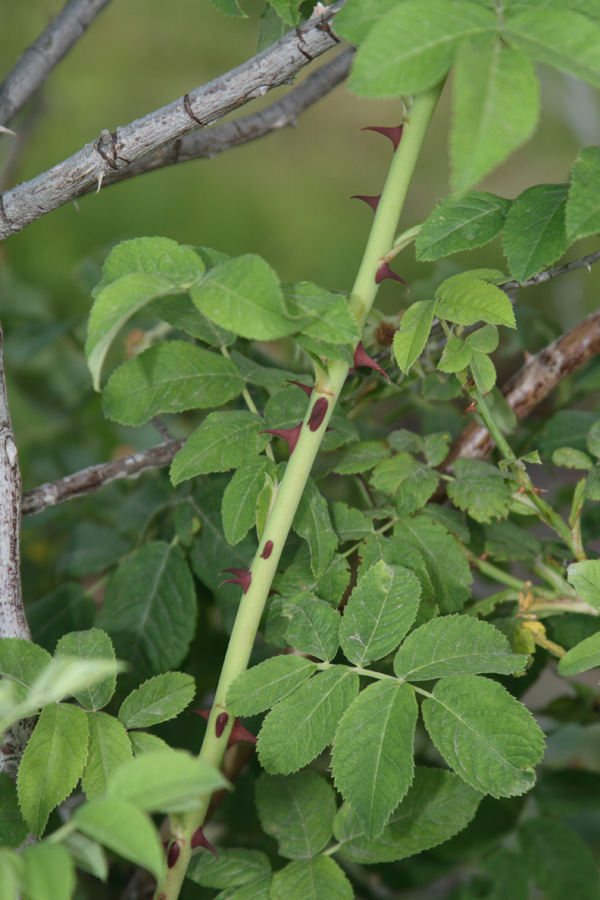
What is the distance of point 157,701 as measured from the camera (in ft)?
1.41

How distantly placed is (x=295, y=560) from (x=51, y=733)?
18cm

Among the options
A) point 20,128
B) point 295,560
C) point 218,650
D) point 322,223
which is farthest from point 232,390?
point 322,223

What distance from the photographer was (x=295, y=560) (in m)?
0.49

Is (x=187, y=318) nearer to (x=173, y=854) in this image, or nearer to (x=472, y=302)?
(x=472, y=302)

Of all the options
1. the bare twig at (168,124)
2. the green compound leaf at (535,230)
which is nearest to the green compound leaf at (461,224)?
the green compound leaf at (535,230)

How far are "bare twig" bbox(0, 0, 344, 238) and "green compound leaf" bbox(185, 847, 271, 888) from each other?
1.40 feet

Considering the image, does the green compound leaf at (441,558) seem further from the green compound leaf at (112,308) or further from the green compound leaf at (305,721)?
the green compound leaf at (112,308)

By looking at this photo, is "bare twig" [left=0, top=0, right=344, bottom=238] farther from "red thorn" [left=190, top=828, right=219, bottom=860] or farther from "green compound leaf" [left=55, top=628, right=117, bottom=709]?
"red thorn" [left=190, top=828, right=219, bottom=860]

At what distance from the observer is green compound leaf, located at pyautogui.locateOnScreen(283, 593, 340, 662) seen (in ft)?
1.44

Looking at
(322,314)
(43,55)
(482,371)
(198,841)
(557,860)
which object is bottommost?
(557,860)

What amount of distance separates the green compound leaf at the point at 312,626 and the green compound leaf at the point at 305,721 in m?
0.02

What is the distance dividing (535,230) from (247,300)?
197 mm

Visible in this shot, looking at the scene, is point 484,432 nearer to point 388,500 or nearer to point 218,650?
point 388,500

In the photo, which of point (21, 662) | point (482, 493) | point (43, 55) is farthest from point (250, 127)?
point (21, 662)
